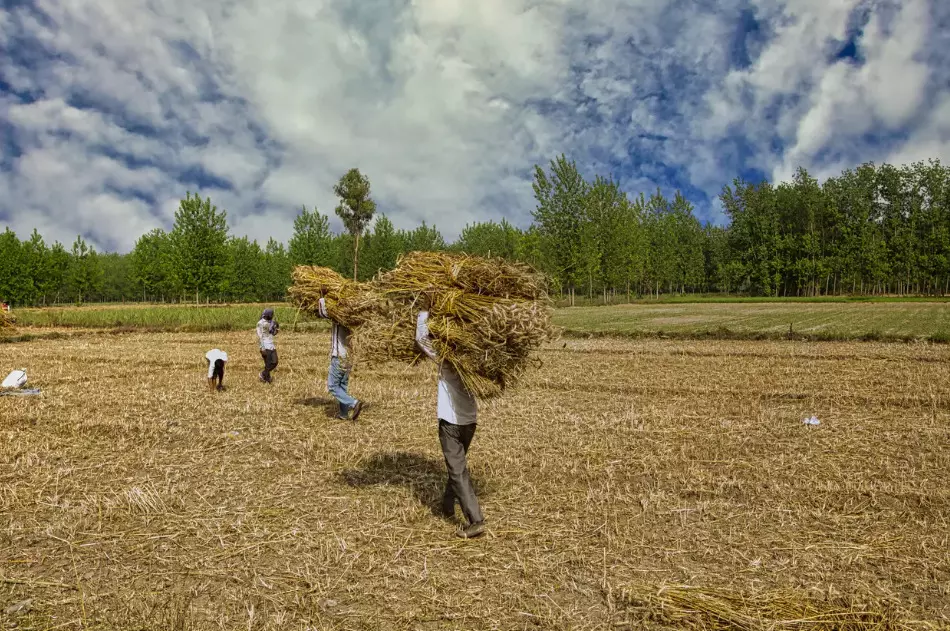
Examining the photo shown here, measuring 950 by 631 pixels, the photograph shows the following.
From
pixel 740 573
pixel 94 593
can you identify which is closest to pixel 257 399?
pixel 94 593

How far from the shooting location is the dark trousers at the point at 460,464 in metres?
5.72

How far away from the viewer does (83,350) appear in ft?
77.3

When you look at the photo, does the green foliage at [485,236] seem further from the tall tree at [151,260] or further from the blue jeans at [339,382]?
the blue jeans at [339,382]

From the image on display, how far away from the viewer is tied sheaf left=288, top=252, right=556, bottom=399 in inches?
220

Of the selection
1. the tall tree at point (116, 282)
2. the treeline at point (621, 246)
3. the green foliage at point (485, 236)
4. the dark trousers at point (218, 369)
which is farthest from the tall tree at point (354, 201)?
the tall tree at point (116, 282)

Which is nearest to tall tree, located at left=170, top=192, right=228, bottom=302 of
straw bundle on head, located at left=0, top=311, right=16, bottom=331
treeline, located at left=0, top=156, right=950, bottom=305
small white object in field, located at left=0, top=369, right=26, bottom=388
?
treeline, located at left=0, top=156, right=950, bottom=305

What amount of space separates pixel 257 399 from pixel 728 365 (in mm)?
13344

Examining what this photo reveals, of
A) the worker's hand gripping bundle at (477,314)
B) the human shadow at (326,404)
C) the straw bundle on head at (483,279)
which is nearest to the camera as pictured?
the worker's hand gripping bundle at (477,314)

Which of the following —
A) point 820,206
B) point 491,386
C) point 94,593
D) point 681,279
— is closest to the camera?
point 94,593

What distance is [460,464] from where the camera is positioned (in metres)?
5.79

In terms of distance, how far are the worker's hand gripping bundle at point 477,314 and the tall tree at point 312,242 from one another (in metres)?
59.3

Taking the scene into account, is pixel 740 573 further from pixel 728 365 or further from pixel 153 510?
pixel 728 365

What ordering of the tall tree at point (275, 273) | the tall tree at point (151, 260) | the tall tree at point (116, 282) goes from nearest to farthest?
the tall tree at point (151, 260) → the tall tree at point (275, 273) → the tall tree at point (116, 282)

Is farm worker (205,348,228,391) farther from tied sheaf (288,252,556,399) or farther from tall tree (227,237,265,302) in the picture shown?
tall tree (227,237,265,302)
